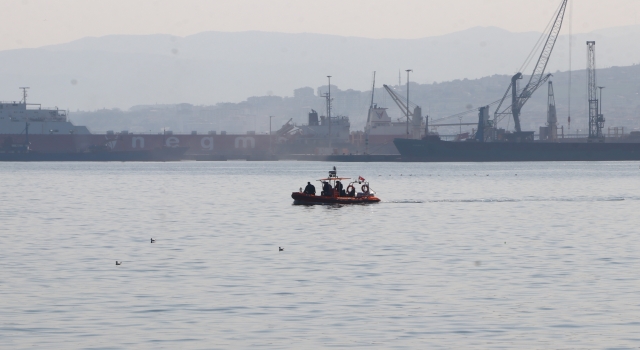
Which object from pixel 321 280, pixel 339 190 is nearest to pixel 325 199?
pixel 339 190

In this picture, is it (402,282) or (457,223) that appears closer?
(402,282)

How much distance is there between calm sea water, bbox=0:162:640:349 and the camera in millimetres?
21422

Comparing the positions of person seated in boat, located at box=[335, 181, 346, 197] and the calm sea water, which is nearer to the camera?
the calm sea water

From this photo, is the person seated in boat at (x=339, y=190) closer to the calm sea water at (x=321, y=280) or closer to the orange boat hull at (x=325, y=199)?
the orange boat hull at (x=325, y=199)

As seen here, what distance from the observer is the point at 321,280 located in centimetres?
2961

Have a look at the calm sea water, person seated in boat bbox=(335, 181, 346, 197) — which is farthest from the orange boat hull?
the calm sea water

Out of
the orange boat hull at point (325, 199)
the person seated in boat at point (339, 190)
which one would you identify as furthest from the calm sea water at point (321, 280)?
the person seated in boat at point (339, 190)

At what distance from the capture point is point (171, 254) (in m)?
37.1

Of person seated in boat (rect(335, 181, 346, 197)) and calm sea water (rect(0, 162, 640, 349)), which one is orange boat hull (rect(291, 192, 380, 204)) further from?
calm sea water (rect(0, 162, 640, 349))

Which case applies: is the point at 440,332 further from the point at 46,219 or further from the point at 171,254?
the point at 46,219

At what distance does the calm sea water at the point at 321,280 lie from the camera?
21422mm

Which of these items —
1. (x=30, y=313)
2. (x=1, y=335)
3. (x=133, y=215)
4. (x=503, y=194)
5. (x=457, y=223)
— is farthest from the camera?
(x=503, y=194)

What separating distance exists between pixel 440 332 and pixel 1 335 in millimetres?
9656

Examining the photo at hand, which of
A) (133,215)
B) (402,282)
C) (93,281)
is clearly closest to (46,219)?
(133,215)
